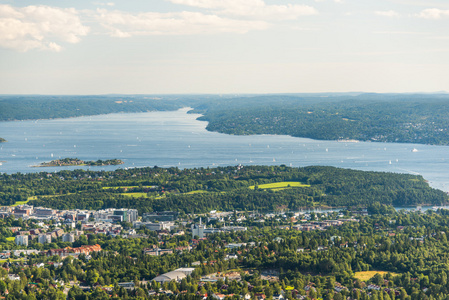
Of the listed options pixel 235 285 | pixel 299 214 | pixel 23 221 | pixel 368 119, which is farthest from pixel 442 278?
pixel 368 119

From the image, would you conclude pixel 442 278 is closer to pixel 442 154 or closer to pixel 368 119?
pixel 442 154

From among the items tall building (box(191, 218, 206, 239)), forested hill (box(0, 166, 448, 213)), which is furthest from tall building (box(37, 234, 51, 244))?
forested hill (box(0, 166, 448, 213))

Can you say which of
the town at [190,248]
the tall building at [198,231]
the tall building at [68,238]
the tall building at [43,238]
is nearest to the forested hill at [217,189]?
the town at [190,248]

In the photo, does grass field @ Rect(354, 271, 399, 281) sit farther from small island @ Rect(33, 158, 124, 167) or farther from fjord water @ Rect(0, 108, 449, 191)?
small island @ Rect(33, 158, 124, 167)

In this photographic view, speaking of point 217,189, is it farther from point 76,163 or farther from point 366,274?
point 366,274

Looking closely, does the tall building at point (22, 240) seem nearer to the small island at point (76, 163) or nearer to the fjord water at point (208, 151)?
the fjord water at point (208, 151)

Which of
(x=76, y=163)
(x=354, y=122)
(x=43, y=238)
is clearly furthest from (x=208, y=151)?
(x=43, y=238)
